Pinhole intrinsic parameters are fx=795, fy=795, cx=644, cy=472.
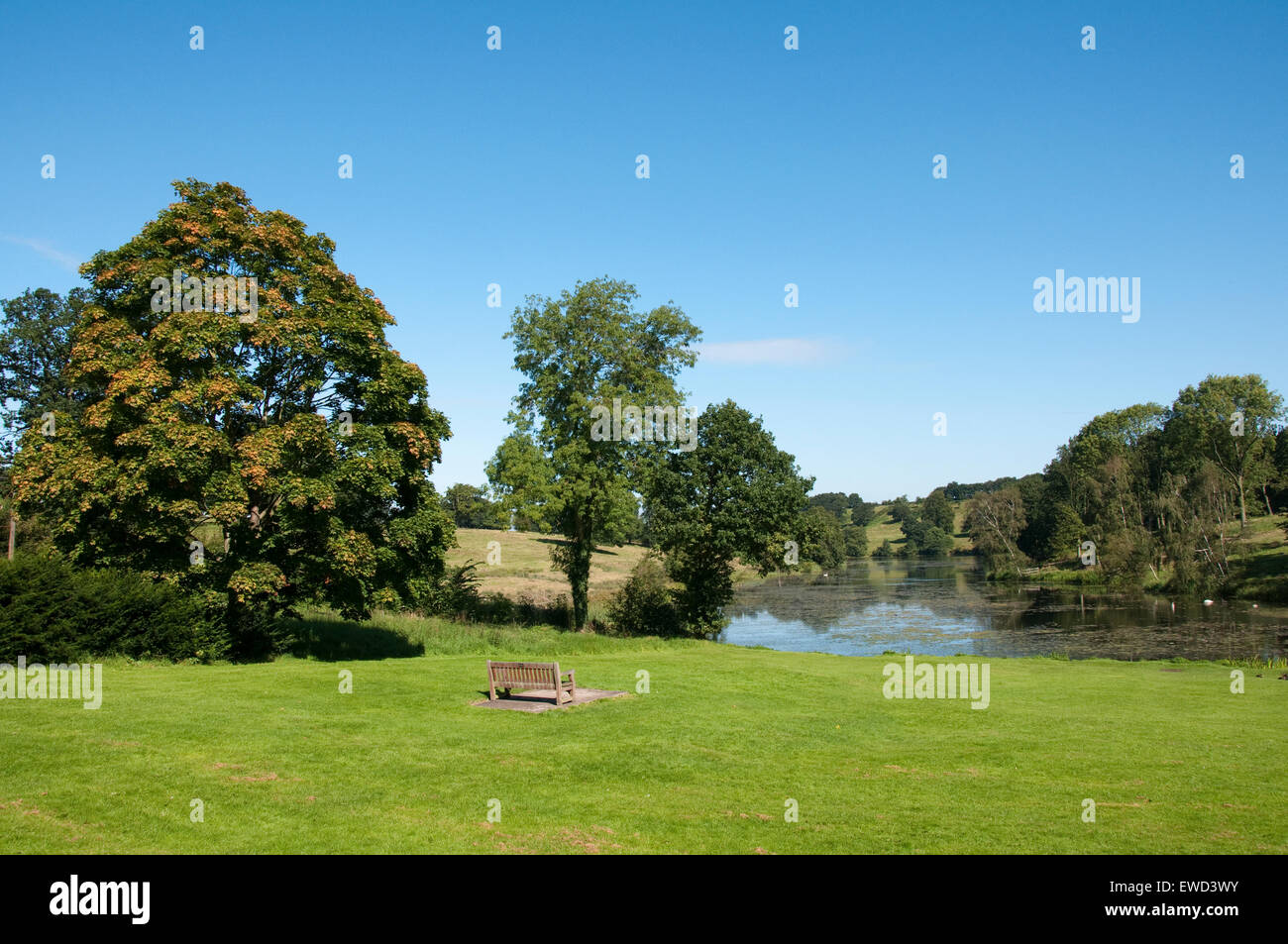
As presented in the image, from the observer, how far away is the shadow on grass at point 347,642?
25.6 m

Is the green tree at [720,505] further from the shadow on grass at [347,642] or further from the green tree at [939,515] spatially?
the green tree at [939,515]

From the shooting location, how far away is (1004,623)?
50.1m

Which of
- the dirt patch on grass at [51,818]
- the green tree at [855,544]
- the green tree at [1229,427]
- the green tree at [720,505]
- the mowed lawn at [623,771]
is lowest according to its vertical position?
the green tree at [855,544]

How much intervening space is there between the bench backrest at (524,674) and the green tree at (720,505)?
22953 mm

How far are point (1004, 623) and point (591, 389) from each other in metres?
30.5

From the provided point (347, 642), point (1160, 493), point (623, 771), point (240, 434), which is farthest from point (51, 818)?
point (1160, 493)

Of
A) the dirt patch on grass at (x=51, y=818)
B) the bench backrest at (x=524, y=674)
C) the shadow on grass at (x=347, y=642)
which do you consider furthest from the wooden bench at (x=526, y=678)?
the shadow on grass at (x=347, y=642)

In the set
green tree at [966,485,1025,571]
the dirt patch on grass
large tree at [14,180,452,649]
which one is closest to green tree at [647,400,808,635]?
large tree at [14,180,452,649]

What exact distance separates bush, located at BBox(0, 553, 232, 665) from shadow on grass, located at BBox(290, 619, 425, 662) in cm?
354
